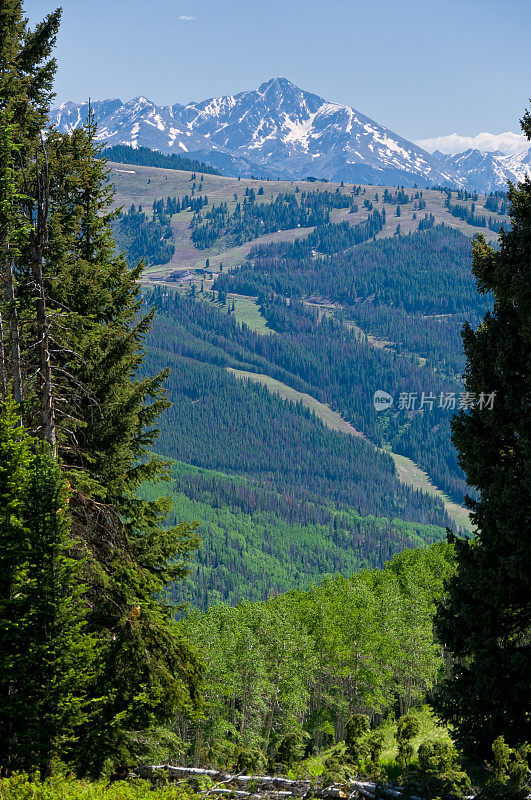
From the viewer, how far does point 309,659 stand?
54.7 meters

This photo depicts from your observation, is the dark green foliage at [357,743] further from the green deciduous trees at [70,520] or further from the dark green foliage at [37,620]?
the dark green foliage at [37,620]

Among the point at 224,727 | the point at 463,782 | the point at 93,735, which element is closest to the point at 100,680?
the point at 93,735

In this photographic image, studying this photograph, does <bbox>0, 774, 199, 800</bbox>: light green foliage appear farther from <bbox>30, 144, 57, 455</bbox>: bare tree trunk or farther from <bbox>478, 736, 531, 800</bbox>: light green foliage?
<bbox>30, 144, 57, 455</bbox>: bare tree trunk

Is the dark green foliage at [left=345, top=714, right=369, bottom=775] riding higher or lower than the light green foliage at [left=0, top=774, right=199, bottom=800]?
lower

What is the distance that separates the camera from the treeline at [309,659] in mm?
50500

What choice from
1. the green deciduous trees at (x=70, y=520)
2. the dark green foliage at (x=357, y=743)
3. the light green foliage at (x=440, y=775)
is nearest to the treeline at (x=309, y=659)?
the dark green foliage at (x=357, y=743)

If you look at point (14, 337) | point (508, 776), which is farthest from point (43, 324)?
point (508, 776)

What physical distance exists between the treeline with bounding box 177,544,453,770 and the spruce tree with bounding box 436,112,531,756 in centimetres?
3366

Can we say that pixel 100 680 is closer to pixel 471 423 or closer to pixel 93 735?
pixel 93 735

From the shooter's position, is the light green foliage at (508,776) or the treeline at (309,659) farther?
the treeline at (309,659)

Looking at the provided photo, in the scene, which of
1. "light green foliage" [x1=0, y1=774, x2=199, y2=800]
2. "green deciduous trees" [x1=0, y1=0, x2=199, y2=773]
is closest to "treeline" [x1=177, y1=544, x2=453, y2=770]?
"green deciduous trees" [x1=0, y1=0, x2=199, y2=773]

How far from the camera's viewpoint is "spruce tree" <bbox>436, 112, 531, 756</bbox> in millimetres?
14750

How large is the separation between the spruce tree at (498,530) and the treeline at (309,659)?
3366 centimetres

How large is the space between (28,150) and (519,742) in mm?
19872
